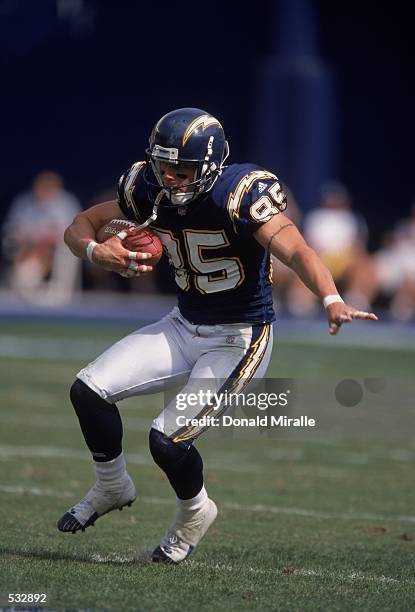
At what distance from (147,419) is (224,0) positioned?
424 inches

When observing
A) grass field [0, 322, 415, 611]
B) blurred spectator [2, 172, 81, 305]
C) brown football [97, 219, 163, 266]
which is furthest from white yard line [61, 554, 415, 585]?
blurred spectator [2, 172, 81, 305]

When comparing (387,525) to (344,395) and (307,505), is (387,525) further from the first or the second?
(344,395)

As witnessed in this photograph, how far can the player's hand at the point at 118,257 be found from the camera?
5.04 meters

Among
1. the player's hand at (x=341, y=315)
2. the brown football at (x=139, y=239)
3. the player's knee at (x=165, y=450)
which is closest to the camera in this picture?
the player's hand at (x=341, y=315)

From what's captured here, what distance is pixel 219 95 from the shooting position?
62.7 ft

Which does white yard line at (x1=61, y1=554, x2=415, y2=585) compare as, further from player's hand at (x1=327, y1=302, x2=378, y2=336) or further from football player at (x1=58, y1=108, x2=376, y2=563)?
player's hand at (x1=327, y1=302, x2=378, y2=336)

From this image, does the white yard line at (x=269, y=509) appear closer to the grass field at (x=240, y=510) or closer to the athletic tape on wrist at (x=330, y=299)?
the grass field at (x=240, y=510)

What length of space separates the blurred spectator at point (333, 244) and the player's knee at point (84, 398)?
10.8 metres

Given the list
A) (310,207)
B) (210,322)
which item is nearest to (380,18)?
(310,207)

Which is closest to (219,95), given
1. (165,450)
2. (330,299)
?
(165,450)

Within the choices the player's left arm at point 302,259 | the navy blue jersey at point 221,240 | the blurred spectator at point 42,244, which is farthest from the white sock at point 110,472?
the blurred spectator at point 42,244

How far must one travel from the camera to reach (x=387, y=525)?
643 cm

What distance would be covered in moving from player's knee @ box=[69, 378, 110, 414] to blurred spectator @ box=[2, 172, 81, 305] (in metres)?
11.3

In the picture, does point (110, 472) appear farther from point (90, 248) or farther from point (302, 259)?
point (302, 259)
